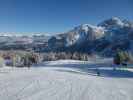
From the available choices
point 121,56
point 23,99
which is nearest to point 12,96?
point 23,99

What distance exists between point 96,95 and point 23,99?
4240 mm

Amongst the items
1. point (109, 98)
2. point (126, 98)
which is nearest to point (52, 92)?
point (109, 98)

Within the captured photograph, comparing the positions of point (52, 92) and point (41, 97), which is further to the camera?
point (52, 92)

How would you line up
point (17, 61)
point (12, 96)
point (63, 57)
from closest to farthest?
point (12, 96), point (17, 61), point (63, 57)

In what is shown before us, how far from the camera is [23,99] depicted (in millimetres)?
11906

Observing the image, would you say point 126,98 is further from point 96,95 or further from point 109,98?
point 96,95

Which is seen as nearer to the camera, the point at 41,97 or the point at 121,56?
the point at 41,97

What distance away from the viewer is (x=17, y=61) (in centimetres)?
8594

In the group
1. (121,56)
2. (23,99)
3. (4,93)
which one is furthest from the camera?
(121,56)

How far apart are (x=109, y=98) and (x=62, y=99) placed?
8.64 ft

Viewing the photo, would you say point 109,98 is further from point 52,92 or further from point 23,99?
point 23,99

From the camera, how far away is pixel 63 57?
114625 millimetres

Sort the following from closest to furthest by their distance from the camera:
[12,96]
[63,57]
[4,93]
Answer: [12,96] < [4,93] < [63,57]

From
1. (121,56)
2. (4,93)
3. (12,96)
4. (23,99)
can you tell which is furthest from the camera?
(121,56)
